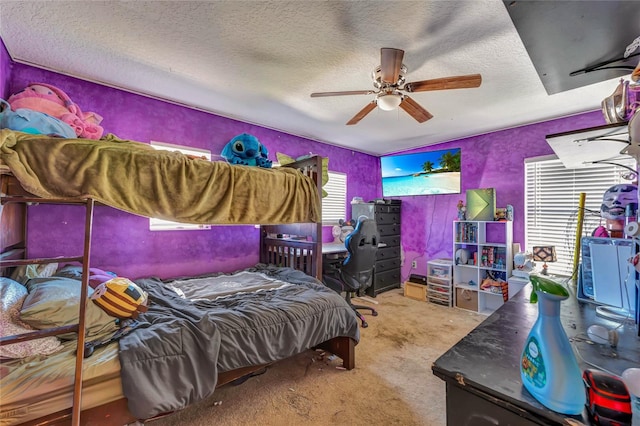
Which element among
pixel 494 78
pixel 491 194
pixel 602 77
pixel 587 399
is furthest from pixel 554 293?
Result: pixel 491 194

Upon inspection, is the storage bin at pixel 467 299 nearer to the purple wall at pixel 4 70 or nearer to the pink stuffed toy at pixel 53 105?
the pink stuffed toy at pixel 53 105

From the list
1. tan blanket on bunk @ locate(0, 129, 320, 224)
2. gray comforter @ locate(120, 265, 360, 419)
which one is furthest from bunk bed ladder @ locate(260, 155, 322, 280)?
gray comforter @ locate(120, 265, 360, 419)

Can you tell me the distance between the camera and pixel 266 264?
Result: 10.4 ft

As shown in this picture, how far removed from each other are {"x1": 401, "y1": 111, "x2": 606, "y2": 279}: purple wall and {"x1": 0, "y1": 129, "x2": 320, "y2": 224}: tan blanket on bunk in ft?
8.80

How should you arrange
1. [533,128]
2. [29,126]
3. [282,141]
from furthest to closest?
[282,141], [533,128], [29,126]

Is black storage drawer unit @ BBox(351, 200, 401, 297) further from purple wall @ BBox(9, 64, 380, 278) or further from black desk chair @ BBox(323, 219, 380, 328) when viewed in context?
purple wall @ BBox(9, 64, 380, 278)

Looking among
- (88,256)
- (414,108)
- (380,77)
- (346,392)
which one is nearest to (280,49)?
(380,77)

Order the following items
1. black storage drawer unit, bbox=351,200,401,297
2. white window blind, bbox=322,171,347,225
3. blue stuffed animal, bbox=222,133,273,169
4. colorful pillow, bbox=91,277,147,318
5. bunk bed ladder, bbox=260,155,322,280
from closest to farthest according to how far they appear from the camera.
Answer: colorful pillow, bbox=91,277,147,318 → blue stuffed animal, bbox=222,133,273,169 → bunk bed ladder, bbox=260,155,322,280 → black storage drawer unit, bbox=351,200,401,297 → white window blind, bbox=322,171,347,225

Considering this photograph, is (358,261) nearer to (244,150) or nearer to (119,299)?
(244,150)

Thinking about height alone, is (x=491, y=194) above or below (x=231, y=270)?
above

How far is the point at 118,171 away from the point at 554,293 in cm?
207

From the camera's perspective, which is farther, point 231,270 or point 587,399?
point 231,270

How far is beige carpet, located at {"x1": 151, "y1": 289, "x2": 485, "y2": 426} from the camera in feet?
5.41

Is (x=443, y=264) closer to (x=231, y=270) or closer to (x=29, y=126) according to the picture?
(x=231, y=270)
